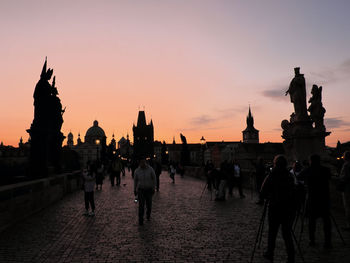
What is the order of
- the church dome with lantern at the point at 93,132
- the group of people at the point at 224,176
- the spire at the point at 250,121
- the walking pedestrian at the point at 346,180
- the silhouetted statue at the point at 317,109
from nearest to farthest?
the walking pedestrian at the point at 346,180, the group of people at the point at 224,176, the silhouetted statue at the point at 317,109, the spire at the point at 250,121, the church dome with lantern at the point at 93,132

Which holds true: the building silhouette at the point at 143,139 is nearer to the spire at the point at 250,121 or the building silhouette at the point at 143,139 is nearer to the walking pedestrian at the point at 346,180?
the spire at the point at 250,121

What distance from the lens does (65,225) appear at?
905cm

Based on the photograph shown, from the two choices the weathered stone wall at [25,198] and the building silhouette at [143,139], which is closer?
the weathered stone wall at [25,198]

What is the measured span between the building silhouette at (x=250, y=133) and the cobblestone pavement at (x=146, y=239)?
15381 centimetres

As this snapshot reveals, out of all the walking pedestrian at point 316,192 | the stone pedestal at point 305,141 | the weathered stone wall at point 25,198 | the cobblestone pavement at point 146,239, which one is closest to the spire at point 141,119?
the stone pedestal at point 305,141

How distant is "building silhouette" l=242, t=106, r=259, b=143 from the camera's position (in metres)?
161

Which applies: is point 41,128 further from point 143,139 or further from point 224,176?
point 143,139

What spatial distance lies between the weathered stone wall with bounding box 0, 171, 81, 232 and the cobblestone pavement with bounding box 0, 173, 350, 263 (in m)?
0.32

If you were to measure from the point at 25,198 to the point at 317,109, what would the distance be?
46.3 ft

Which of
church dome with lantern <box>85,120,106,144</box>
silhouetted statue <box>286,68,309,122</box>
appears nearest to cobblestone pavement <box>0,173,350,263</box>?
silhouetted statue <box>286,68,309,122</box>

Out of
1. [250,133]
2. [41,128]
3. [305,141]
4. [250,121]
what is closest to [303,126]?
[305,141]

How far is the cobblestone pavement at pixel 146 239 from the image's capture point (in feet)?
19.4

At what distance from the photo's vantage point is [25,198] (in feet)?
34.0

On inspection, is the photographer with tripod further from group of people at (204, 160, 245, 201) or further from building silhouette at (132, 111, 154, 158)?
building silhouette at (132, 111, 154, 158)
